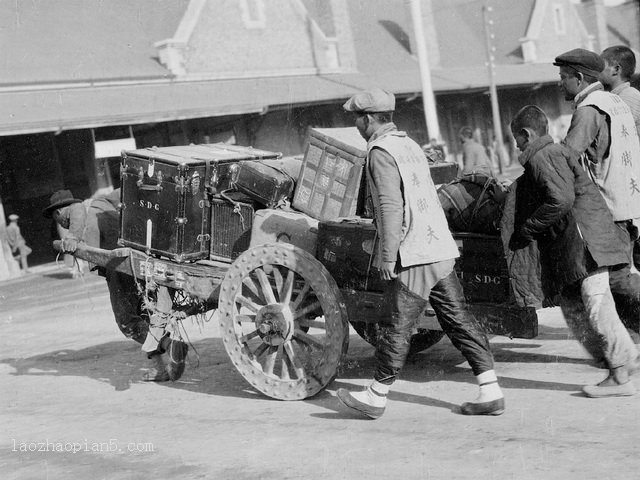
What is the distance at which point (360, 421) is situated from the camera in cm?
509

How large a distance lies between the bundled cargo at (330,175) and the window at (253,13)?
918 inches

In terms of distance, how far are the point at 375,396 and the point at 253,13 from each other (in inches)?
999

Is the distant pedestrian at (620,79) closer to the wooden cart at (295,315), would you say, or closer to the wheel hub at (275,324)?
the wooden cart at (295,315)

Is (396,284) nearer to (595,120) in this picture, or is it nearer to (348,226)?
(348,226)

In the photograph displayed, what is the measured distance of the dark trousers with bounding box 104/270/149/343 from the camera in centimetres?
681

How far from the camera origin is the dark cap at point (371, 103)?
500 centimetres

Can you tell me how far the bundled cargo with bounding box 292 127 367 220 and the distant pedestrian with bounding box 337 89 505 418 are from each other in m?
0.99

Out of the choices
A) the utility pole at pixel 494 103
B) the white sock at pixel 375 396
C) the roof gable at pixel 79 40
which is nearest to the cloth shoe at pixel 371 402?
the white sock at pixel 375 396

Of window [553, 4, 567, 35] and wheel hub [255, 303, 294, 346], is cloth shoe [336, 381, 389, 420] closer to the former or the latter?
wheel hub [255, 303, 294, 346]

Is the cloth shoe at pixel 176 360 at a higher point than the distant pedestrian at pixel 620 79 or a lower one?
lower

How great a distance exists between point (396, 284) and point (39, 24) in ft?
71.6

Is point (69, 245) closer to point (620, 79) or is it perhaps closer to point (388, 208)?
point (388, 208)

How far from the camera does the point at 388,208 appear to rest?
4.84 metres

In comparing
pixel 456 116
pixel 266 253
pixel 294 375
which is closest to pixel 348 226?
pixel 266 253
